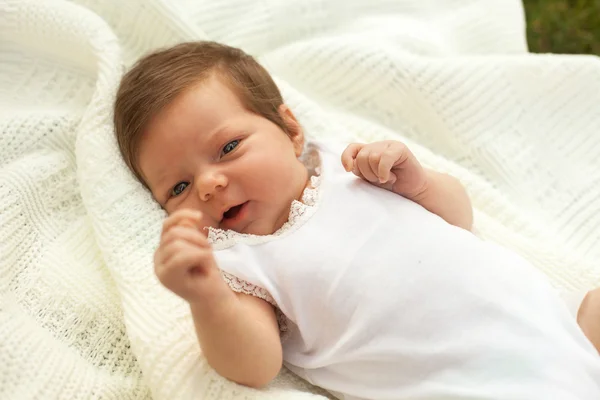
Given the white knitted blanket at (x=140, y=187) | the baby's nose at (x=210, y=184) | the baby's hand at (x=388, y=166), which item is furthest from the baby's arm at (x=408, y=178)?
the baby's nose at (x=210, y=184)

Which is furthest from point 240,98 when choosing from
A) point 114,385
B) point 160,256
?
point 114,385

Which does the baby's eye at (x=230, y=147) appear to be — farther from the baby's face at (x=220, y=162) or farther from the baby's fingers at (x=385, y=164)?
the baby's fingers at (x=385, y=164)

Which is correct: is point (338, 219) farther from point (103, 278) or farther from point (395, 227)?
point (103, 278)

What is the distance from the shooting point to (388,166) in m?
0.95

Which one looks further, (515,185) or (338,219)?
(515,185)

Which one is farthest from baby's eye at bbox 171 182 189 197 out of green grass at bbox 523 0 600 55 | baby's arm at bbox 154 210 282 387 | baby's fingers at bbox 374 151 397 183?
green grass at bbox 523 0 600 55

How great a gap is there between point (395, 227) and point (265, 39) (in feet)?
2.08

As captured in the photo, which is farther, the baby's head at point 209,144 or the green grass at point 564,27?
the green grass at point 564,27

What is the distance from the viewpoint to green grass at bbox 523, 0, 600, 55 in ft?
6.43

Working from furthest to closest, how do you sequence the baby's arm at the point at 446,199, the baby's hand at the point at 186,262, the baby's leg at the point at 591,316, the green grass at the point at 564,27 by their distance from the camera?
the green grass at the point at 564,27, the baby's arm at the point at 446,199, the baby's leg at the point at 591,316, the baby's hand at the point at 186,262

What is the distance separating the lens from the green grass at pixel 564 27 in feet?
6.43

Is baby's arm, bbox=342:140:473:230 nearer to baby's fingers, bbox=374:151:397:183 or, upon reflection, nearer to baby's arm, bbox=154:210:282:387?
baby's fingers, bbox=374:151:397:183

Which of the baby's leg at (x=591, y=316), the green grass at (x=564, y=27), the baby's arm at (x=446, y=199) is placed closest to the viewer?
the baby's leg at (x=591, y=316)

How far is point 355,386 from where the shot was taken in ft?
3.07
